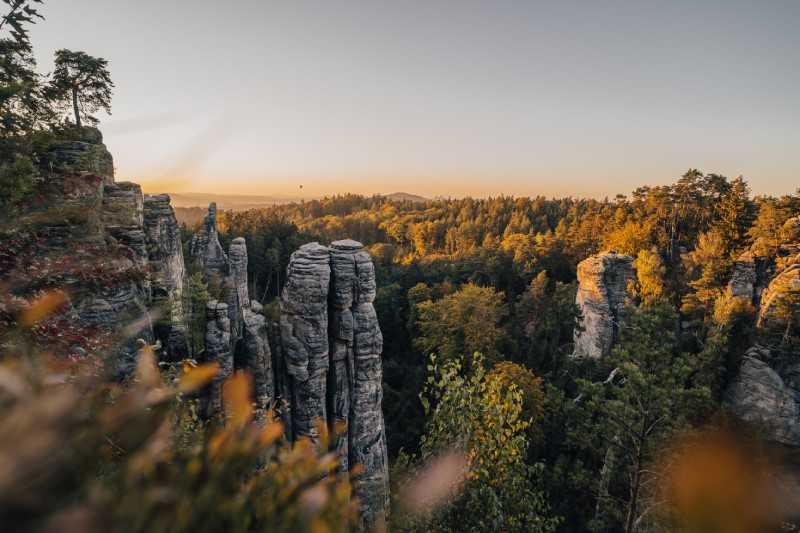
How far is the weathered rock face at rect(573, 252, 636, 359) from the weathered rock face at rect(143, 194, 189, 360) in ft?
96.8

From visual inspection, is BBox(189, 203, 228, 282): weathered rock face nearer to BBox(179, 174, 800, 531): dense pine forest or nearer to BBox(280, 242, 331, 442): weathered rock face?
BBox(179, 174, 800, 531): dense pine forest

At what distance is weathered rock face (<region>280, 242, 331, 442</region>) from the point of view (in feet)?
58.6

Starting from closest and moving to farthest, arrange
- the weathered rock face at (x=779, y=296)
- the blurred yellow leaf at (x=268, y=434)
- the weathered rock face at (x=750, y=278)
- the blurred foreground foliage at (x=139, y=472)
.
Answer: the blurred foreground foliage at (x=139, y=472)
the blurred yellow leaf at (x=268, y=434)
the weathered rock face at (x=779, y=296)
the weathered rock face at (x=750, y=278)

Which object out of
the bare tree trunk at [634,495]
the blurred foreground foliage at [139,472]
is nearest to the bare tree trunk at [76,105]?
the blurred foreground foliage at [139,472]

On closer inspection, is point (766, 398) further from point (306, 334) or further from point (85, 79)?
point (85, 79)

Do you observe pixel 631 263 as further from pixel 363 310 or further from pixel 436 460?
pixel 436 460

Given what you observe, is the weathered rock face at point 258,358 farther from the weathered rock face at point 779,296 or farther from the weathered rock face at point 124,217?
the weathered rock face at point 779,296

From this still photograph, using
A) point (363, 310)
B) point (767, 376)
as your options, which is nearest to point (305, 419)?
point (363, 310)

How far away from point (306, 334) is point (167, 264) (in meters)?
6.40

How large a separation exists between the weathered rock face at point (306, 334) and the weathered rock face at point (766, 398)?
93.6ft

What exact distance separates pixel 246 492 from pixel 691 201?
53.3 meters

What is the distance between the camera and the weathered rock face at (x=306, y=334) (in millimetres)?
17859

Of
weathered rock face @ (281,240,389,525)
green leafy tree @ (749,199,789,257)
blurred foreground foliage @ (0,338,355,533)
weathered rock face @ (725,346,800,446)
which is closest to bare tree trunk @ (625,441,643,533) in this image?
weathered rock face @ (281,240,389,525)

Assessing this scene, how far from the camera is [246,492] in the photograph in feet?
4.92
